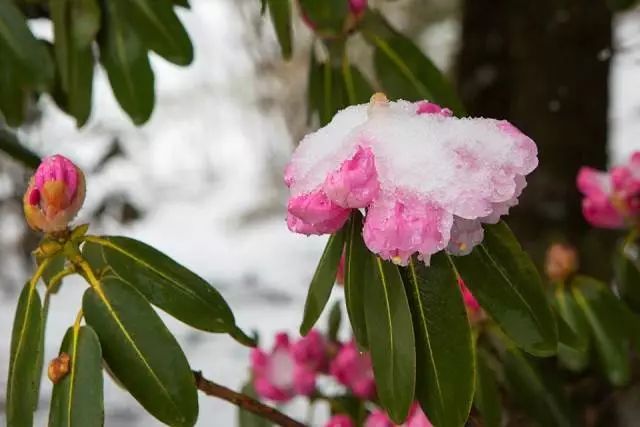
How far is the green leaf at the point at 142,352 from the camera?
508 mm

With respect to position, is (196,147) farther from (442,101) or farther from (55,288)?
(55,288)

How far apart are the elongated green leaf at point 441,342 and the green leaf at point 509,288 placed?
0.02 metres

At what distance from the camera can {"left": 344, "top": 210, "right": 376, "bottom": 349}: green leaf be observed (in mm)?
507

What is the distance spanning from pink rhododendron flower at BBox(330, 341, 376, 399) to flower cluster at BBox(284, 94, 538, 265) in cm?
39

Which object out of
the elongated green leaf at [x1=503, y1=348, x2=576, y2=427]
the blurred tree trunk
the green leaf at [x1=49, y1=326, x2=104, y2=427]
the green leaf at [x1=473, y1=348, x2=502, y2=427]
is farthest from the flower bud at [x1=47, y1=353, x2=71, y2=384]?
the blurred tree trunk

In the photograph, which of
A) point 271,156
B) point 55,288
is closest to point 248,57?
point 271,156

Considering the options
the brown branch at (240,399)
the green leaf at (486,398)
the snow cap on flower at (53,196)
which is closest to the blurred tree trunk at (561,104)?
the green leaf at (486,398)

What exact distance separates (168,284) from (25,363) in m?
0.10

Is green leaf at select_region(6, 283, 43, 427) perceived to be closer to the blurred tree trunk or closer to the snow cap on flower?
the snow cap on flower

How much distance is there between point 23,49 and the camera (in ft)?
2.51

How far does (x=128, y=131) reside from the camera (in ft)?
9.46

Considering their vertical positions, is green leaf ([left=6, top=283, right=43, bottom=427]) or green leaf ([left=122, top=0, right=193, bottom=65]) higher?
green leaf ([left=122, top=0, right=193, bottom=65])

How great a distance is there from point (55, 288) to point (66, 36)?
32cm

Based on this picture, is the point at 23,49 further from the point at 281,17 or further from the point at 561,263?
the point at 561,263
